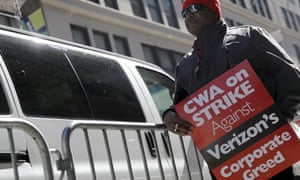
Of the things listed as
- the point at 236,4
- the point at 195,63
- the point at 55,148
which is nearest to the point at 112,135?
the point at 55,148

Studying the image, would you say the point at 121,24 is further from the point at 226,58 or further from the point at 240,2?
the point at 226,58

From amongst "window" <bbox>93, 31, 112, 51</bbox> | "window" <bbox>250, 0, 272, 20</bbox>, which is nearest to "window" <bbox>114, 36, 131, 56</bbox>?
"window" <bbox>93, 31, 112, 51</bbox>

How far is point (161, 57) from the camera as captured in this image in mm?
25516

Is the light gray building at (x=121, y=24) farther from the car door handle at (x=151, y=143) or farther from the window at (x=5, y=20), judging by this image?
the car door handle at (x=151, y=143)

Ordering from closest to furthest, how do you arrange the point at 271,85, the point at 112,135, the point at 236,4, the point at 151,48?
the point at 271,85 < the point at 112,135 < the point at 151,48 < the point at 236,4

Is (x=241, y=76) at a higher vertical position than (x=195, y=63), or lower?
lower

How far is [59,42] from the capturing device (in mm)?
3844

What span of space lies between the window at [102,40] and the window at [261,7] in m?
20.1

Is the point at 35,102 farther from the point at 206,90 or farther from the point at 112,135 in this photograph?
the point at 206,90

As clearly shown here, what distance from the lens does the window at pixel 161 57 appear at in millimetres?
24617

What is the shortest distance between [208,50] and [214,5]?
0.83 ft

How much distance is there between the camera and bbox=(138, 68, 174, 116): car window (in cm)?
476

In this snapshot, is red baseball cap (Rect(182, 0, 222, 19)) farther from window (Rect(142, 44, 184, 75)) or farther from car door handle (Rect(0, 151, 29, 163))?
window (Rect(142, 44, 184, 75))

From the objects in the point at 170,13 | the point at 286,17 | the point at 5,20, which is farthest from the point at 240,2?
the point at 5,20
